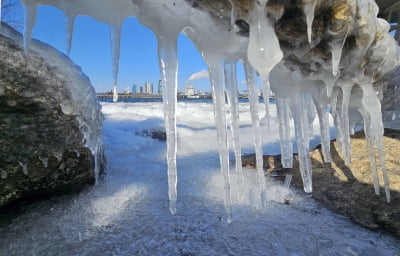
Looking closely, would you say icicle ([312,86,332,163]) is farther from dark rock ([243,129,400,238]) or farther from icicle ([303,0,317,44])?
icicle ([303,0,317,44])

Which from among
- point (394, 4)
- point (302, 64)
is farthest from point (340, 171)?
point (394, 4)

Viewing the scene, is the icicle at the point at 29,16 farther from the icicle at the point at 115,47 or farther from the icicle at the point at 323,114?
the icicle at the point at 323,114

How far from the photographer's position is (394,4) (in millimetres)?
5848

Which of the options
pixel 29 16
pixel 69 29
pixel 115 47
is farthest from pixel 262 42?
pixel 29 16

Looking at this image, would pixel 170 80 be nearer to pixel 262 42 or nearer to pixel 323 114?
pixel 262 42

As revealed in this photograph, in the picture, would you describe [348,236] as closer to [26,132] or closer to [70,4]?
[70,4]

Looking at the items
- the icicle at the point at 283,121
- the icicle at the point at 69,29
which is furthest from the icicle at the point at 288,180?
the icicle at the point at 69,29

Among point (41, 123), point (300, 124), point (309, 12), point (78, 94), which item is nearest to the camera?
point (309, 12)

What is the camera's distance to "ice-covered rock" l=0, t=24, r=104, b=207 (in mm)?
2660

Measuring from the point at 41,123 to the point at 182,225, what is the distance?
1929mm

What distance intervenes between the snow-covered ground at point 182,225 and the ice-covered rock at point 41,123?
0.32 metres

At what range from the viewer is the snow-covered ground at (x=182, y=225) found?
A: 2225mm

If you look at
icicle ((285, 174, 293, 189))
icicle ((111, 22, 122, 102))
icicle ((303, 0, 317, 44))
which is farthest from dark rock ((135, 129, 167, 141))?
icicle ((303, 0, 317, 44))

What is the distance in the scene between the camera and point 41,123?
2.88 metres
